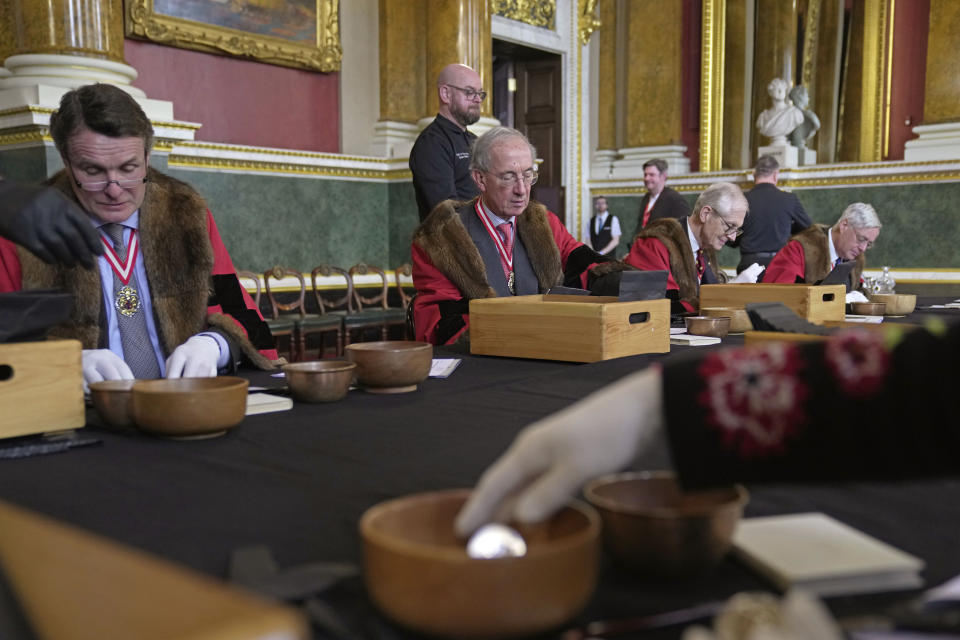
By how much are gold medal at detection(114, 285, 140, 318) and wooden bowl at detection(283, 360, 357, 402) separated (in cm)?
80

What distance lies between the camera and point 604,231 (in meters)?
9.11

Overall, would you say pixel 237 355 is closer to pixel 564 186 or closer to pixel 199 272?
pixel 199 272

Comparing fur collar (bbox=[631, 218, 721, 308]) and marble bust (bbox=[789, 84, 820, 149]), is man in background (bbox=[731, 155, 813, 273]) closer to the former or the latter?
marble bust (bbox=[789, 84, 820, 149])

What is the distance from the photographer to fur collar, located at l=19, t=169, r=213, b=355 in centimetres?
203

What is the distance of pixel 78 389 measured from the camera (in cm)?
130

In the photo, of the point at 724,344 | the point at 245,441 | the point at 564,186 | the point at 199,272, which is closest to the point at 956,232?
the point at 564,186

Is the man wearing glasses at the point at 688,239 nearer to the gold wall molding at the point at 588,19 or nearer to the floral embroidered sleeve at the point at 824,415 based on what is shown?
the floral embroidered sleeve at the point at 824,415

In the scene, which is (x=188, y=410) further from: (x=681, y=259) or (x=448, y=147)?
(x=448, y=147)

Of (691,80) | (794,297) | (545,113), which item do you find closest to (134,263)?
(794,297)

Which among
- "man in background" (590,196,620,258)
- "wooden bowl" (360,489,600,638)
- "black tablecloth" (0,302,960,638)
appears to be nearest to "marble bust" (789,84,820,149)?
"man in background" (590,196,620,258)

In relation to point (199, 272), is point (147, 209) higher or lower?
higher

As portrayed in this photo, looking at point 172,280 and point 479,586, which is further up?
point 172,280

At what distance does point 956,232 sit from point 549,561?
7.59 meters

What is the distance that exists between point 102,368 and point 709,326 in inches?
66.5
